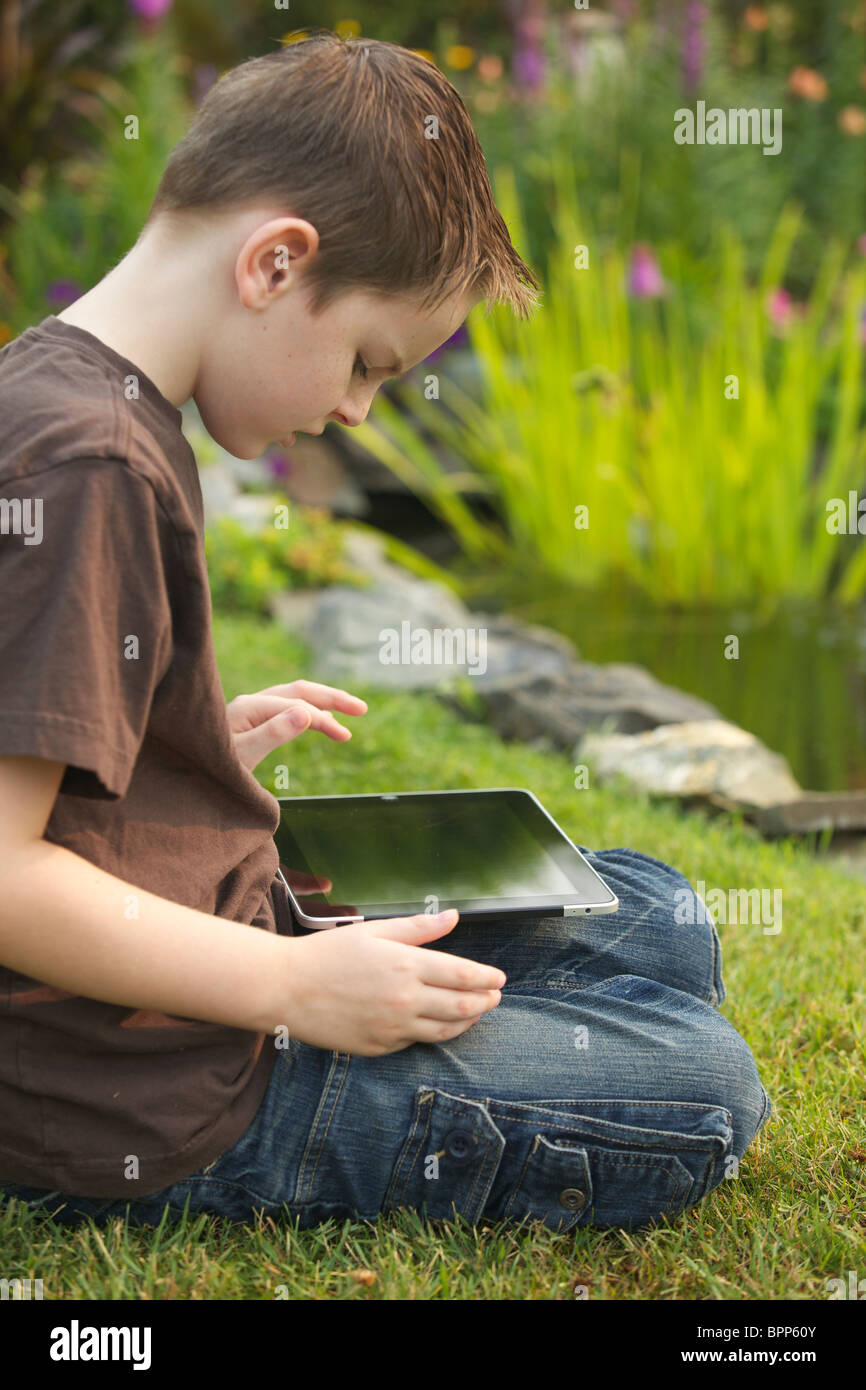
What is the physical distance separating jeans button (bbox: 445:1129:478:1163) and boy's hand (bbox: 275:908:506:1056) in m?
0.12

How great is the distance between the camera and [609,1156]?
4.45 feet

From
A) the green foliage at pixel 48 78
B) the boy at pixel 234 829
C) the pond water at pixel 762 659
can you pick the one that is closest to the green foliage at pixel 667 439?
the pond water at pixel 762 659

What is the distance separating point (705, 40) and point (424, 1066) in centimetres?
620

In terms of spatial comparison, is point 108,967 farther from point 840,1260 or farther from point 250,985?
point 840,1260

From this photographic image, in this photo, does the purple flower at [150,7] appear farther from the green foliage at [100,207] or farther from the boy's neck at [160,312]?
the boy's neck at [160,312]

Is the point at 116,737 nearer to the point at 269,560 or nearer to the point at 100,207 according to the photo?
the point at 269,560

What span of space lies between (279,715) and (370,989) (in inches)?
17.7

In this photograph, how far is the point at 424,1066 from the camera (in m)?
1.35

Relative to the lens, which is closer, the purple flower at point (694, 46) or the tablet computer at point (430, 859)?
the tablet computer at point (430, 859)

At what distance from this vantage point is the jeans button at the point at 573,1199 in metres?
1.36

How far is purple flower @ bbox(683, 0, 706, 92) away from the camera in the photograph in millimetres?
6258

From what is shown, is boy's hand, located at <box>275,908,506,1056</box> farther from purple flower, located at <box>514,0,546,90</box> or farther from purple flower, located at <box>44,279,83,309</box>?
purple flower, located at <box>514,0,546,90</box>

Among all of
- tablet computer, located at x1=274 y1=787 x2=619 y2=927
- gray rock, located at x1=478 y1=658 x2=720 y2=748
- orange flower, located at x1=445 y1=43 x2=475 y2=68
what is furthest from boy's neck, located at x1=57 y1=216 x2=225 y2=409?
orange flower, located at x1=445 y1=43 x2=475 y2=68
